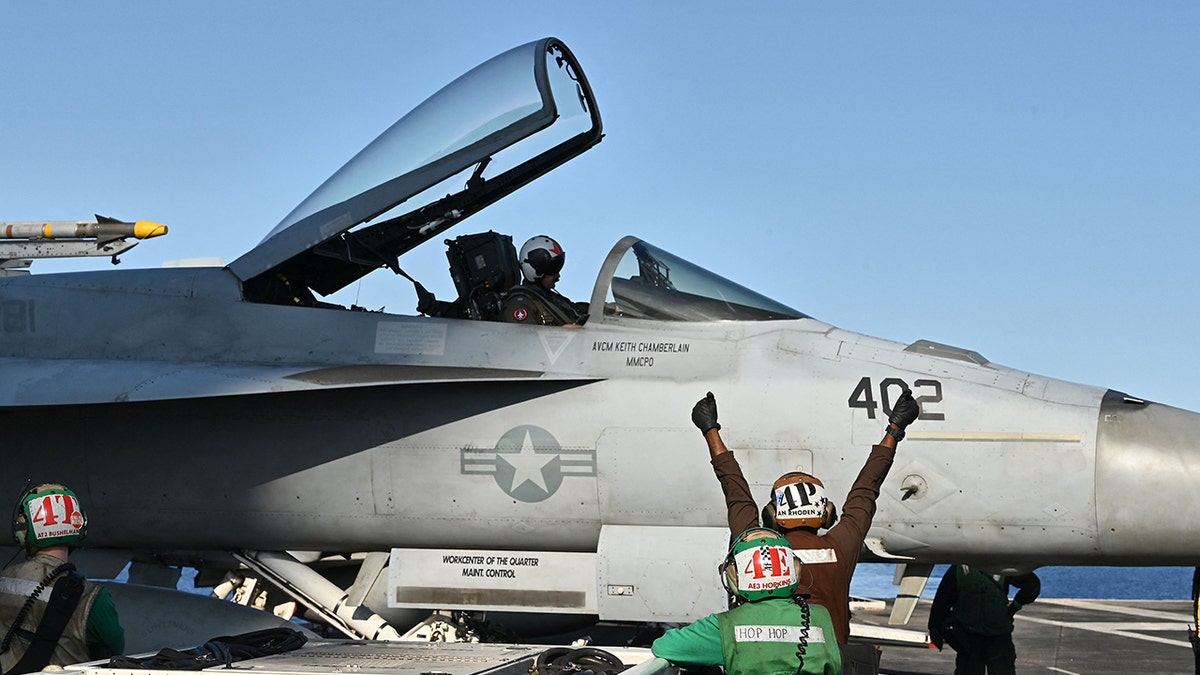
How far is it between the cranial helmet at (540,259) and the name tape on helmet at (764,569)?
14.2ft

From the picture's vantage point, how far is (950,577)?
11156mm

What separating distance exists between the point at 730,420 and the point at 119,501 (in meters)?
3.94

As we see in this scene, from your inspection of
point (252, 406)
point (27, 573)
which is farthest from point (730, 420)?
point (27, 573)

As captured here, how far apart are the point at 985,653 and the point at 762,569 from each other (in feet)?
23.3

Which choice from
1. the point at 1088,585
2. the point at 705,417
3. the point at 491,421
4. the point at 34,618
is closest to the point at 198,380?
the point at 491,421

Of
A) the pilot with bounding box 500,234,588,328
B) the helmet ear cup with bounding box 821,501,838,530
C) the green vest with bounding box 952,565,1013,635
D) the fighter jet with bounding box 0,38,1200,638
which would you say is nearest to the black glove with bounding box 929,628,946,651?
the green vest with bounding box 952,565,1013,635

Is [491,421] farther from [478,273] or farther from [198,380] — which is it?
[198,380]

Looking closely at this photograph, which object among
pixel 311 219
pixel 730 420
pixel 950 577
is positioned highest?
pixel 311 219

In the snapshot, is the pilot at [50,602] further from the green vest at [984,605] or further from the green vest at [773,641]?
the green vest at [984,605]

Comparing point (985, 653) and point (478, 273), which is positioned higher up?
point (478, 273)

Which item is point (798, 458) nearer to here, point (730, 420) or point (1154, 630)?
point (730, 420)

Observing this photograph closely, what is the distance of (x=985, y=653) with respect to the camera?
10.9 m

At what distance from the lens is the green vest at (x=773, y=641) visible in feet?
14.7

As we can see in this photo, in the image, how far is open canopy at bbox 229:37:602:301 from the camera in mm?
8531
